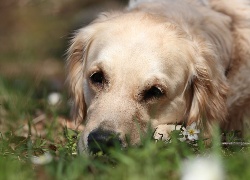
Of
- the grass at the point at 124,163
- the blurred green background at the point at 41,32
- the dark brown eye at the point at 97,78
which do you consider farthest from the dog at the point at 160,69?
the blurred green background at the point at 41,32

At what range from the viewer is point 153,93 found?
3.89 m

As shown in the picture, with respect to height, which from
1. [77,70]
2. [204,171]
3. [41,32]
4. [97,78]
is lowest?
[41,32]

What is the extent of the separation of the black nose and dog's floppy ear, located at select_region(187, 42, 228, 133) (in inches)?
39.4

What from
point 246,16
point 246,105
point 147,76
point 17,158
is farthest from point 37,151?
point 246,16

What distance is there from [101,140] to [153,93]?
2.30ft

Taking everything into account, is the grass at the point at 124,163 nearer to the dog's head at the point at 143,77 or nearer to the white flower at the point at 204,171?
the white flower at the point at 204,171

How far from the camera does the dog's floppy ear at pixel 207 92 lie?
419 centimetres

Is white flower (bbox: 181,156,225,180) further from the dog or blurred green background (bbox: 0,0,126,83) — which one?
blurred green background (bbox: 0,0,126,83)

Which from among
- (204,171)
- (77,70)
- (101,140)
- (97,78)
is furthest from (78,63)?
(204,171)

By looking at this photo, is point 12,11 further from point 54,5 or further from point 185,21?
point 185,21

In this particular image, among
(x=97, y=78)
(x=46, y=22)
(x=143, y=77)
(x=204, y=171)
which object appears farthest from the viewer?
(x=46, y=22)

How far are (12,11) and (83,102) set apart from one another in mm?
7971

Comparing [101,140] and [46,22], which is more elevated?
[101,140]

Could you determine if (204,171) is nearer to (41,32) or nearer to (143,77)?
(143,77)
